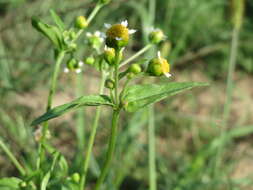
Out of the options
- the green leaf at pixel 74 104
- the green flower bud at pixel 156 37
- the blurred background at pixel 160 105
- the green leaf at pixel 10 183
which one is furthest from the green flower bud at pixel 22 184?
the blurred background at pixel 160 105

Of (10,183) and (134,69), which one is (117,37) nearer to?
(134,69)

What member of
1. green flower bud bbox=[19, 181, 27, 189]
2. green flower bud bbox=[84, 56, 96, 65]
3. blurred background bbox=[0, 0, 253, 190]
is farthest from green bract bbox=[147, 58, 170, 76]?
blurred background bbox=[0, 0, 253, 190]

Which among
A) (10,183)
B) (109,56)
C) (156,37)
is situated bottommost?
(10,183)

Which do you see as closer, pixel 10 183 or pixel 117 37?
pixel 117 37

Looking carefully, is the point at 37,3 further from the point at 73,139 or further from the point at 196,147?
the point at 196,147

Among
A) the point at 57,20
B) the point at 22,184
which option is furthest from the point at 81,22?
the point at 22,184

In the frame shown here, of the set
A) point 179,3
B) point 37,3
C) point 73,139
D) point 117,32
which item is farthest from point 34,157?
point 179,3

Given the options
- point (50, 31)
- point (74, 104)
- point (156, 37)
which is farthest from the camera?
point (156, 37)
